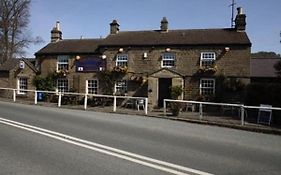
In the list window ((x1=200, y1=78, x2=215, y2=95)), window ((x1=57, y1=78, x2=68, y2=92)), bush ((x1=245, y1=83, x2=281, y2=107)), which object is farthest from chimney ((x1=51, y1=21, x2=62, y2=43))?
bush ((x1=245, y1=83, x2=281, y2=107))

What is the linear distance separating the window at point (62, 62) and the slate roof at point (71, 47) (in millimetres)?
481

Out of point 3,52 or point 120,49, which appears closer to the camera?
point 120,49

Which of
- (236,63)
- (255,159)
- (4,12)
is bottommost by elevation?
(255,159)

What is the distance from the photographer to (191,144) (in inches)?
435

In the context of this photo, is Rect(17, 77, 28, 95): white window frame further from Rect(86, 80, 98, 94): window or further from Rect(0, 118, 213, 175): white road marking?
Rect(0, 118, 213, 175): white road marking

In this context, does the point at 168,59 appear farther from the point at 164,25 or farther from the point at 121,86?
the point at 121,86

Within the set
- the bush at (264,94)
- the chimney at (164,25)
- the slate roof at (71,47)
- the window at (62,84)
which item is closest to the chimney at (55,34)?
the slate roof at (71,47)

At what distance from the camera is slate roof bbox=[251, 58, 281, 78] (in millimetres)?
34688

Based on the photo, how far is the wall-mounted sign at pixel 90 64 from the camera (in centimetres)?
3269

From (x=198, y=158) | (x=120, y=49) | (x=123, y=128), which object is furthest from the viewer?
(x=120, y=49)

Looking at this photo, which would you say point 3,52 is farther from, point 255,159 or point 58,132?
point 255,159

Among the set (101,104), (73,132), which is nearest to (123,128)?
(73,132)

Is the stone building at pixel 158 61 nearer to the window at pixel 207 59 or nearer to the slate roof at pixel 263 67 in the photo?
the window at pixel 207 59

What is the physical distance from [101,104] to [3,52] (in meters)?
28.6
